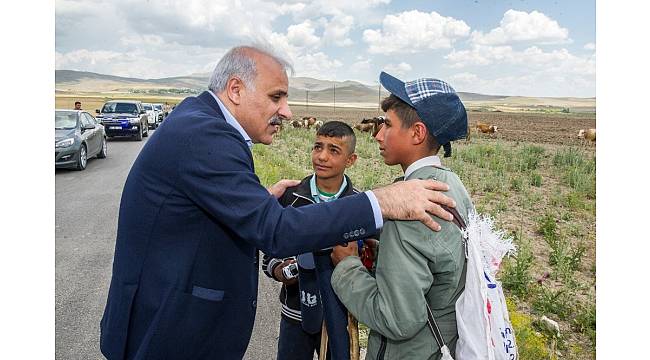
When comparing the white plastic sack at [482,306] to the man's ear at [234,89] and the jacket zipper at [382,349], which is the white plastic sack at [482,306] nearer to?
the jacket zipper at [382,349]

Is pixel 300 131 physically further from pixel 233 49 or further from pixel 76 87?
pixel 76 87

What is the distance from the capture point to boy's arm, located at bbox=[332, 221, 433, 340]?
1835 millimetres

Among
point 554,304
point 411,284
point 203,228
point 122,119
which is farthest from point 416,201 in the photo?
point 122,119

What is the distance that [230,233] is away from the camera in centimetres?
201

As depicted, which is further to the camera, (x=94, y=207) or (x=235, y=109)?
(x=94, y=207)

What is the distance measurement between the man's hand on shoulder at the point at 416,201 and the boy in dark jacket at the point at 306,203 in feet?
3.28

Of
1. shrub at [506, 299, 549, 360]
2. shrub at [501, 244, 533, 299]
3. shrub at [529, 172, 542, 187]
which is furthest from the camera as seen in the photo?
shrub at [529, 172, 542, 187]

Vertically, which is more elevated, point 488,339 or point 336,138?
point 336,138

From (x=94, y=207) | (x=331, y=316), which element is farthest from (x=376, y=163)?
(x=331, y=316)

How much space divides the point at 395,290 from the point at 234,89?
41.2 inches

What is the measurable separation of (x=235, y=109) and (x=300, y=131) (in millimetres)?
30742

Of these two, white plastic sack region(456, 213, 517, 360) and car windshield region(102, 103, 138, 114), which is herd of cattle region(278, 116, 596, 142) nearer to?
car windshield region(102, 103, 138, 114)

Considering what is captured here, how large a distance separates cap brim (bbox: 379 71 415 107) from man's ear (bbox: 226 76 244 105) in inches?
23.4

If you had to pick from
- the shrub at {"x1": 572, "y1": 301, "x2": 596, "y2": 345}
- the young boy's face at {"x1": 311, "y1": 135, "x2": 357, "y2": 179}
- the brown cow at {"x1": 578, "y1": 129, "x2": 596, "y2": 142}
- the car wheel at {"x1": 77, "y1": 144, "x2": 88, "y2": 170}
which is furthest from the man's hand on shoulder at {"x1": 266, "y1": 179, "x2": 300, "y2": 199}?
the brown cow at {"x1": 578, "y1": 129, "x2": 596, "y2": 142}
